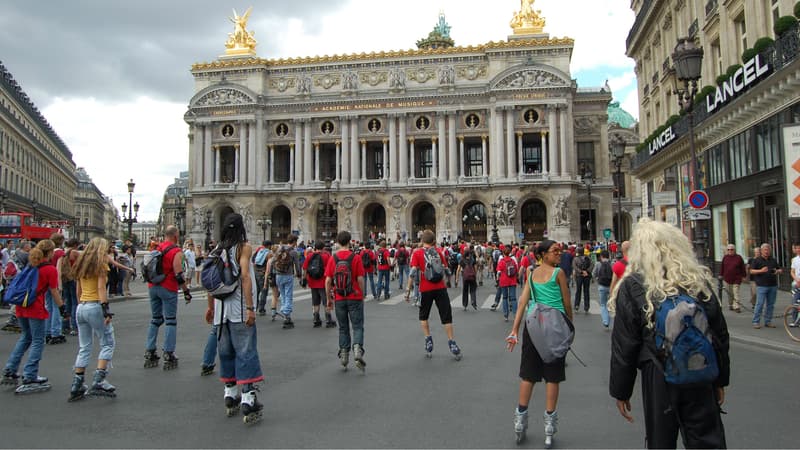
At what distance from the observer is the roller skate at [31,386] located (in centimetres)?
671

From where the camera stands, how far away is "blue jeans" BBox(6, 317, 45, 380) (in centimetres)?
680

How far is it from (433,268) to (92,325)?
474 cm

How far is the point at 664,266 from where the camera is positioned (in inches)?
134

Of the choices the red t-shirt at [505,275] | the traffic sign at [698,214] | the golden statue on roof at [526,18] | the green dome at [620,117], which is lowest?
the red t-shirt at [505,275]

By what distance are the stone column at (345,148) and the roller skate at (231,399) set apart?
48.2 m

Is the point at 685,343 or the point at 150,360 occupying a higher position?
the point at 685,343

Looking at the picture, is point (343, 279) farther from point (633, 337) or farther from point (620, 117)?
point (620, 117)

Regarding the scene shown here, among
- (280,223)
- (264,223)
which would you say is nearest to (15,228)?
(264,223)

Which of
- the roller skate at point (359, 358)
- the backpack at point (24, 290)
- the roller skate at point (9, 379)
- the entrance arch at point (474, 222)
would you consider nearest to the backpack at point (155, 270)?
the backpack at point (24, 290)

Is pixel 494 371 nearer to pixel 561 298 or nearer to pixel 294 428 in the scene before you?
pixel 561 298

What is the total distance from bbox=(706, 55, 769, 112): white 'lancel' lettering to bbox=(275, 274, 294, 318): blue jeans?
14.6 meters

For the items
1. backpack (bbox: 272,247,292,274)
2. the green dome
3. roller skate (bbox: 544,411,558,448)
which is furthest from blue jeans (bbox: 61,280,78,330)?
the green dome

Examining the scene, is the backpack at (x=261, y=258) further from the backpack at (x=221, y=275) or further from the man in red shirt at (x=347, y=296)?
the backpack at (x=221, y=275)

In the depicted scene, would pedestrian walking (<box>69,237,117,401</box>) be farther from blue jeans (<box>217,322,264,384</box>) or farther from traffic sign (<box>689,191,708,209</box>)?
traffic sign (<box>689,191,708,209</box>)
